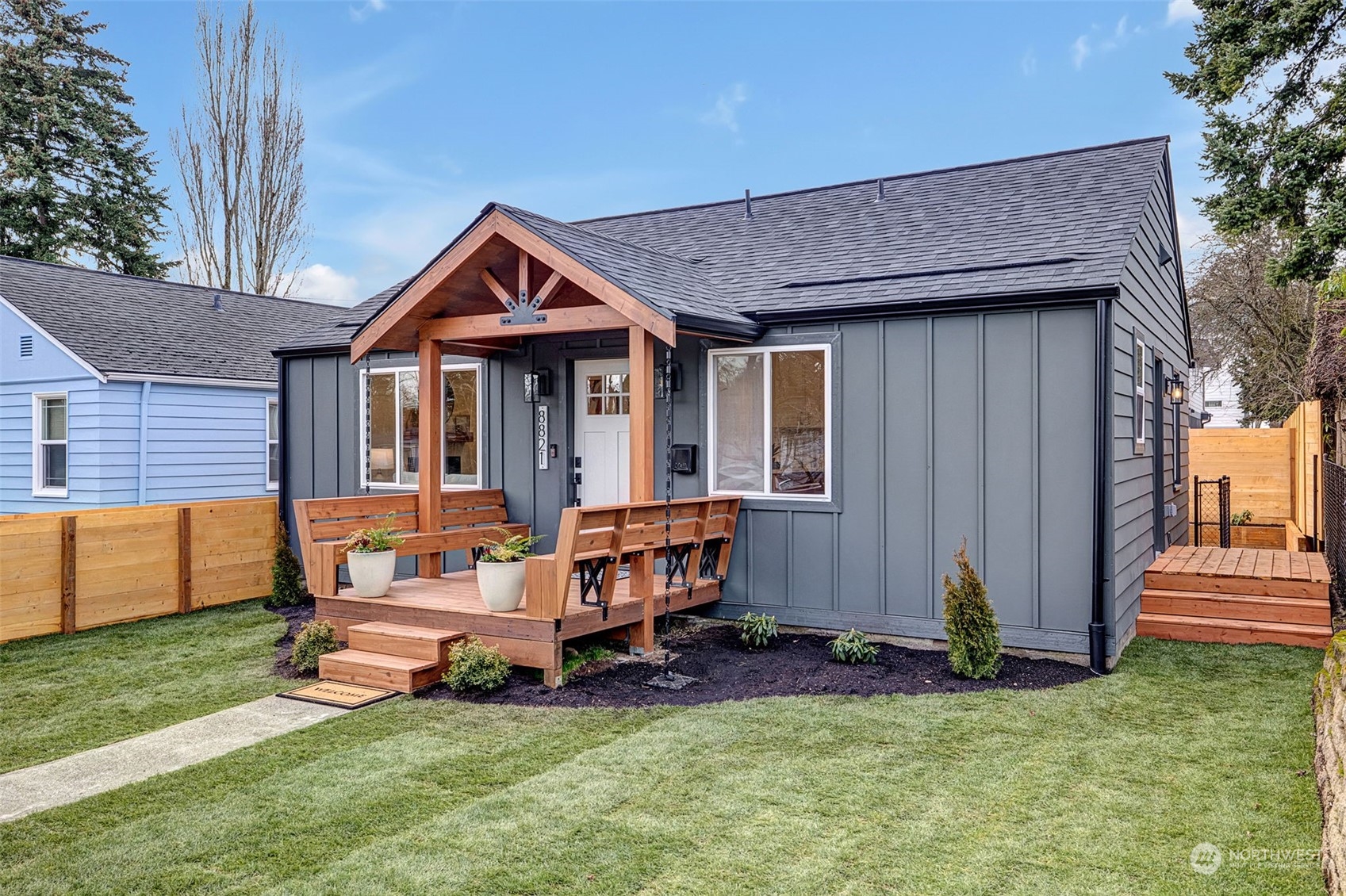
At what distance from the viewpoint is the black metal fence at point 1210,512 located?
39.0 ft

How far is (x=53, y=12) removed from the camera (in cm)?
1798

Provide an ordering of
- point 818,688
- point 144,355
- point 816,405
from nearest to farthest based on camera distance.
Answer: point 818,688 → point 816,405 → point 144,355

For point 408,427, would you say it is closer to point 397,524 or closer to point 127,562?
point 397,524

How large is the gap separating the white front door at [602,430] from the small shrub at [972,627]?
3308 millimetres

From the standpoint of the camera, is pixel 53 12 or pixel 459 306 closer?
pixel 459 306

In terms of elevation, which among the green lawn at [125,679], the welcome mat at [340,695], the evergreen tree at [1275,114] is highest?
the evergreen tree at [1275,114]

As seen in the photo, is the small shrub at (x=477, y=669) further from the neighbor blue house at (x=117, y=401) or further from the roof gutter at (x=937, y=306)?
the neighbor blue house at (x=117, y=401)

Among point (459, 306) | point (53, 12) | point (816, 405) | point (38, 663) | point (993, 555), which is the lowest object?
point (38, 663)

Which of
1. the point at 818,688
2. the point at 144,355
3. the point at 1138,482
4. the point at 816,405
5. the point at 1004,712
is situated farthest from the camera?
the point at 144,355

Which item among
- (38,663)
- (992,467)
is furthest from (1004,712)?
(38,663)

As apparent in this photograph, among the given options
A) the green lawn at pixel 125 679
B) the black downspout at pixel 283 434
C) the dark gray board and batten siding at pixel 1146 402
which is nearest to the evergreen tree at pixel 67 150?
the black downspout at pixel 283 434

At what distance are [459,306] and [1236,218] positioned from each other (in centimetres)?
838

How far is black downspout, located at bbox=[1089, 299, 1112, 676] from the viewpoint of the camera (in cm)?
608

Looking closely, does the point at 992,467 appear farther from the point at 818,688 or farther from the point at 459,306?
the point at 459,306
